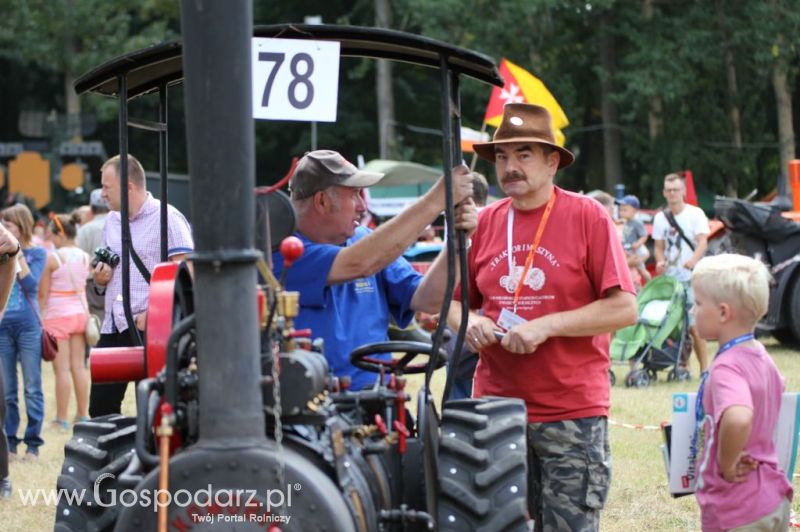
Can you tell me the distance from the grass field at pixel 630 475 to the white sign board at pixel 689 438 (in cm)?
272

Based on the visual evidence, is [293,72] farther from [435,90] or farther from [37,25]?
[37,25]

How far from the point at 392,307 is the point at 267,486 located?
1685 mm

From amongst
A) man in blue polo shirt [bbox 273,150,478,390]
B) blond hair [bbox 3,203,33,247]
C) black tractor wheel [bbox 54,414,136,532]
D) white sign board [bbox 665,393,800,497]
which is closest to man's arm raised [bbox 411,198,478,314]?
man in blue polo shirt [bbox 273,150,478,390]

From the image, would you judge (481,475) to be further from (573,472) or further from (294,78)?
(294,78)

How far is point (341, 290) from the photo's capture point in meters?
4.49

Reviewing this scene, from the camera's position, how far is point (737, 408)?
151 inches

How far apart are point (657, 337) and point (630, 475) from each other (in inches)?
171

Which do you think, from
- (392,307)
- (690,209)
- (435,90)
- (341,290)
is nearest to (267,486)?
(341,290)

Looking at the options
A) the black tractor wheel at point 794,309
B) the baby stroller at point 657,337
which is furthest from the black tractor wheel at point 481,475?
the black tractor wheel at point 794,309

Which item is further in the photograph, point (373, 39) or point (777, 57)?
point (777, 57)

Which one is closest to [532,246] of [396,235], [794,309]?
[396,235]

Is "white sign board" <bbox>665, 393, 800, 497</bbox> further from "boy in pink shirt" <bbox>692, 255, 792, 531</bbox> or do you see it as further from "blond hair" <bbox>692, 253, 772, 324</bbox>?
"blond hair" <bbox>692, 253, 772, 324</bbox>

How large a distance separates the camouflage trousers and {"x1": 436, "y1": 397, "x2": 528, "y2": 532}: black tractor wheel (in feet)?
A: 2.01

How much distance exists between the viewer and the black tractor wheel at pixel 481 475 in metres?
3.91
